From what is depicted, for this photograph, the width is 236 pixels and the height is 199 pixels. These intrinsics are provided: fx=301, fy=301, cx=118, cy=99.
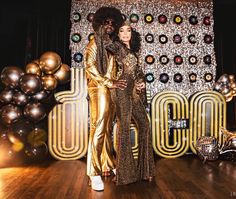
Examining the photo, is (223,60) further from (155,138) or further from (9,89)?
(9,89)

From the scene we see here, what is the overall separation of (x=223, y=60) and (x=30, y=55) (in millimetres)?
3189

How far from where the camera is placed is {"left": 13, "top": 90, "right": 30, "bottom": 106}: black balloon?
3.85 metres

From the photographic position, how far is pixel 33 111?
3840 mm

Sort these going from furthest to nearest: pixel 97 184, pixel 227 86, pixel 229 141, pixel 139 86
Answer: pixel 227 86 < pixel 229 141 < pixel 139 86 < pixel 97 184

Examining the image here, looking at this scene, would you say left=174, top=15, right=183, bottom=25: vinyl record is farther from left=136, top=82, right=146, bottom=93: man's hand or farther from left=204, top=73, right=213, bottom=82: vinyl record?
left=136, top=82, right=146, bottom=93: man's hand

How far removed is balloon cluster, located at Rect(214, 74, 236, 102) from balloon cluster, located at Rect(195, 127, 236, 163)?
746 mm

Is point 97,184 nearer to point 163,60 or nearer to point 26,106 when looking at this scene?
point 26,106

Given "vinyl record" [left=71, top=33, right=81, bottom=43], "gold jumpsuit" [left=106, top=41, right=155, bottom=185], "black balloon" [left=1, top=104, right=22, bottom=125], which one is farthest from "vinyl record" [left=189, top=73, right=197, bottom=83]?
"black balloon" [left=1, top=104, right=22, bottom=125]

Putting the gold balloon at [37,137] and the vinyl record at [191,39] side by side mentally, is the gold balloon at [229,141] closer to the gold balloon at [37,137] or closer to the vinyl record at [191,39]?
the vinyl record at [191,39]

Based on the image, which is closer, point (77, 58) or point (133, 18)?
point (77, 58)

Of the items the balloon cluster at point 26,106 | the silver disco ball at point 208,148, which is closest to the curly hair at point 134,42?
the balloon cluster at point 26,106

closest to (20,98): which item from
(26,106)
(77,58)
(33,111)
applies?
(26,106)

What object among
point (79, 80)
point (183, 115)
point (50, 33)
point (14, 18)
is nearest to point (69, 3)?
point (50, 33)

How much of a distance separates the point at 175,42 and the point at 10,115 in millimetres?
2869
